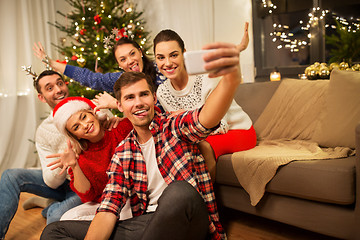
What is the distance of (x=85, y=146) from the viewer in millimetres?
1586

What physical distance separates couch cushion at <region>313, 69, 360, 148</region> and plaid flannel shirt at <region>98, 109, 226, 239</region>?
0.81m

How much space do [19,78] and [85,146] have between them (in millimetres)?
2634

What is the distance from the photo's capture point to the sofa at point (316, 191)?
4.32 ft

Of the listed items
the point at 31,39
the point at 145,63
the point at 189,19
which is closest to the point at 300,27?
the point at 189,19

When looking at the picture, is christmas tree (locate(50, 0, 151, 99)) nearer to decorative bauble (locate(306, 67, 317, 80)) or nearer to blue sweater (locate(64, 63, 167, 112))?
blue sweater (locate(64, 63, 167, 112))

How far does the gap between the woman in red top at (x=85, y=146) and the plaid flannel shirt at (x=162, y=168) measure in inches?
9.5

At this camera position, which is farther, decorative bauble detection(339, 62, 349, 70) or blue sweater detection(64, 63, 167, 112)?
decorative bauble detection(339, 62, 349, 70)

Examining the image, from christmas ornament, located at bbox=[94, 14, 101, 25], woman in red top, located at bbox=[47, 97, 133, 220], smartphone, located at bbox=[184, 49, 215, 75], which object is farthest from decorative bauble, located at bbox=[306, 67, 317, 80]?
christmas ornament, located at bbox=[94, 14, 101, 25]

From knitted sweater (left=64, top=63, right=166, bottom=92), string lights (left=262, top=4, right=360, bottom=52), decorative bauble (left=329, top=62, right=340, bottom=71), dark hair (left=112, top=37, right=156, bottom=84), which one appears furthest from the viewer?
string lights (left=262, top=4, right=360, bottom=52)

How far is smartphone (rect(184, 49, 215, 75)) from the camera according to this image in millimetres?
827

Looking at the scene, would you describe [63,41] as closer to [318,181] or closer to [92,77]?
[92,77]

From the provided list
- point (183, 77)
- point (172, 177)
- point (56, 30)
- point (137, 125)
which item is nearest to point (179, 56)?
point (183, 77)

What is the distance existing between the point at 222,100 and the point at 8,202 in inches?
53.6

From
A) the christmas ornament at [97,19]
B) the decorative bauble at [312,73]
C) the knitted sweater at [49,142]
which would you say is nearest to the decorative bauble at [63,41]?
the christmas ornament at [97,19]
